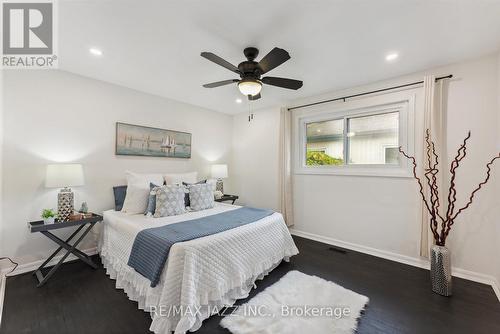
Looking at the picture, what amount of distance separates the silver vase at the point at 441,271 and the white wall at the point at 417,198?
602mm

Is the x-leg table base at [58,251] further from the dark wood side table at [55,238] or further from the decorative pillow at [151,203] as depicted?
the decorative pillow at [151,203]

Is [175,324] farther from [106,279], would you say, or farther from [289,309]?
[106,279]

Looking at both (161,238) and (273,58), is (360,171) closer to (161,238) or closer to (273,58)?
(273,58)

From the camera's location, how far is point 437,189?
259 centimetres

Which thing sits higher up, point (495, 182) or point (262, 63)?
point (262, 63)

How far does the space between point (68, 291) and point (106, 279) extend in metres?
0.33

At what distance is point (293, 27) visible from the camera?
195 centimetres

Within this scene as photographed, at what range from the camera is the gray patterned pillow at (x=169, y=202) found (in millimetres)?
2686

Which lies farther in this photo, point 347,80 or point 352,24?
point 347,80

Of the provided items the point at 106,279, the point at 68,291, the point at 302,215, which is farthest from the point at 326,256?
the point at 68,291

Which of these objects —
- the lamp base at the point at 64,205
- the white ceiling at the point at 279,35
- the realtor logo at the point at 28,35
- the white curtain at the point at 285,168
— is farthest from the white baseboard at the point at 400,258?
the realtor logo at the point at 28,35

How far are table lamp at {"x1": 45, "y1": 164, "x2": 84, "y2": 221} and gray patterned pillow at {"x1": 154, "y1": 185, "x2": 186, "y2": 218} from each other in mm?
917

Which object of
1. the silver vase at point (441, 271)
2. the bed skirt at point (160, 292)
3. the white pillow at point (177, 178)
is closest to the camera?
the bed skirt at point (160, 292)

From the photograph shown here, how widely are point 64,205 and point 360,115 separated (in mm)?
4209
